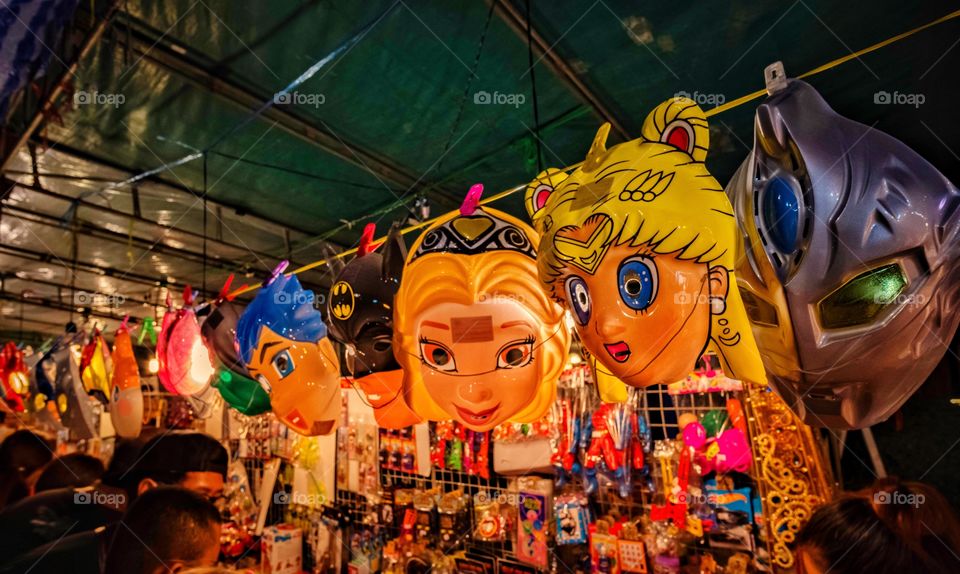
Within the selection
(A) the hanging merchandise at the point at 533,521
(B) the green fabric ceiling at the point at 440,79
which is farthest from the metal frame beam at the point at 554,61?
(A) the hanging merchandise at the point at 533,521

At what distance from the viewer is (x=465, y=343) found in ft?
3.93

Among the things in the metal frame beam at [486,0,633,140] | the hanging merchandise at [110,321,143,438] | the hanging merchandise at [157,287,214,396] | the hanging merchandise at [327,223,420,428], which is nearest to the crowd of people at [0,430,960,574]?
the hanging merchandise at [110,321,143,438]

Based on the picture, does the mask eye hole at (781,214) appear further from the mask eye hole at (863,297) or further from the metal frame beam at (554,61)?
the metal frame beam at (554,61)

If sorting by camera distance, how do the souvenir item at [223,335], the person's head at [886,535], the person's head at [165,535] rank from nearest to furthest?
the person's head at [886,535] → the person's head at [165,535] → the souvenir item at [223,335]

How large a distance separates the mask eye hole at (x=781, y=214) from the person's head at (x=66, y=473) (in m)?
3.77

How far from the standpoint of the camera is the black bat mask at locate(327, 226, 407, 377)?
1.42m

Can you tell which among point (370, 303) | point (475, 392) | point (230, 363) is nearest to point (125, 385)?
point (230, 363)

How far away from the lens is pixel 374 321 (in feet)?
4.77

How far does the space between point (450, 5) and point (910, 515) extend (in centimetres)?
221

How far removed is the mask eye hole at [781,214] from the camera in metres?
0.77

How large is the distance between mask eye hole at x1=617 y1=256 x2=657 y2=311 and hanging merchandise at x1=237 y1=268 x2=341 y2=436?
119 cm

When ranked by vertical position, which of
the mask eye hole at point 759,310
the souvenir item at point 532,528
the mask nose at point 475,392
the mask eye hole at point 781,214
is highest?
the mask eye hole at point 781,214

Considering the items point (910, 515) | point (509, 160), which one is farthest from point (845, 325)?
point (509, 160)

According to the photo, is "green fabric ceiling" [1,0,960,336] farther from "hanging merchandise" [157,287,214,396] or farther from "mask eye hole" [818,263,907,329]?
"mask eye hole" [818,263,907,329]
